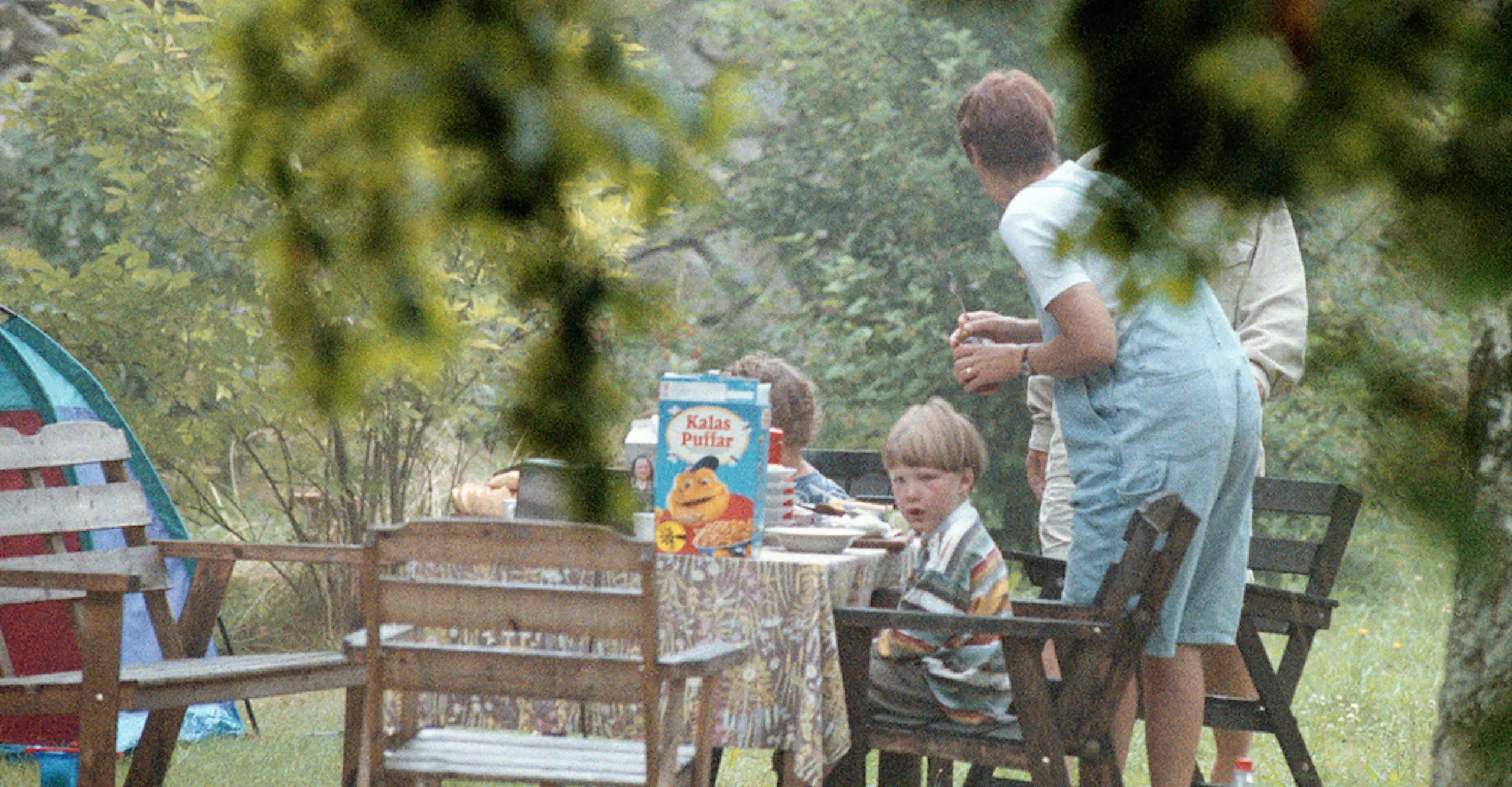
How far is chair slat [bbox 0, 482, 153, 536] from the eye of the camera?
3445 millimetres

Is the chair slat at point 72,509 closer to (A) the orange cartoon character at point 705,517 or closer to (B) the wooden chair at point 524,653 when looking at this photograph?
(B) the wooden chair at point 524,653

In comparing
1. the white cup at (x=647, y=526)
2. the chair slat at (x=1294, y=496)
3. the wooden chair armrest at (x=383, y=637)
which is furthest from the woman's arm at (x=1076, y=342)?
the wooden chair armrest at (x=383, y=637)

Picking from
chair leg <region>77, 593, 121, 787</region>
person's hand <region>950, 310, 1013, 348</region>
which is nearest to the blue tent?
chair leg <region>77, 593, 121, 787</region>

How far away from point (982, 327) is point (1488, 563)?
2528 millimetres

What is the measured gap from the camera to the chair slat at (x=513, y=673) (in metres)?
2.46

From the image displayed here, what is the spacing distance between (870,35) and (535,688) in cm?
574

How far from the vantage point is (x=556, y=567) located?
2484 mm

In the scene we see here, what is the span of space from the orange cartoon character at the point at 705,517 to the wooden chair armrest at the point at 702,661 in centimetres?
23

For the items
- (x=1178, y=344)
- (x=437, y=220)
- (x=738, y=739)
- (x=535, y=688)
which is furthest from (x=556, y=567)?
(x=437, y=220)

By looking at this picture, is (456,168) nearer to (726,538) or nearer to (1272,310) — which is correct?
(726,538)

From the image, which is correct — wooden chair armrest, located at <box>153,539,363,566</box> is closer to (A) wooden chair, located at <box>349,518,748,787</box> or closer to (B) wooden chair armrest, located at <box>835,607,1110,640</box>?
(A) wooden chair, located at <box>349,518,748,787</box>

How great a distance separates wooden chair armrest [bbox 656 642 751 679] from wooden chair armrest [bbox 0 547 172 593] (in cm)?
93

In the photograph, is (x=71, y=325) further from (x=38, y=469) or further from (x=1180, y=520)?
(x=1180, y=520)

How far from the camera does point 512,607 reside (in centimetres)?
251
